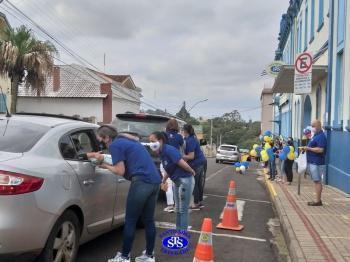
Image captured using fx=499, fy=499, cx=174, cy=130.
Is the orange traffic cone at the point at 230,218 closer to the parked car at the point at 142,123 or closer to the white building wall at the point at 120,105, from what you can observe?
the parked car at the point at 142,123

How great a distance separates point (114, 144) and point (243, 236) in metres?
3.45

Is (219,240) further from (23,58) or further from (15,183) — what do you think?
(23,58)

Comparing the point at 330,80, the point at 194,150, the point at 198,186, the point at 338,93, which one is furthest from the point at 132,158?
the point at 330,80

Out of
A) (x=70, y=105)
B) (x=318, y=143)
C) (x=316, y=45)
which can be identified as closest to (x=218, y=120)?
(x=70, y=105)

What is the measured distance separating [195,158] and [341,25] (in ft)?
22.1

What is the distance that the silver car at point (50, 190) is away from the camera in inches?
174

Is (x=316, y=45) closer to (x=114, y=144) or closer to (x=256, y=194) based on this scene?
(x=256, y=194)

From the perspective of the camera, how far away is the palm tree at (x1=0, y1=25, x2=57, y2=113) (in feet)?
61.4

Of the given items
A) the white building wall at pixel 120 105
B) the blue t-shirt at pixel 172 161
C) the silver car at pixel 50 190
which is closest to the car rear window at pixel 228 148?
the white building wall at pixel 120 105

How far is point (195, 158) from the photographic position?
991 centimetres

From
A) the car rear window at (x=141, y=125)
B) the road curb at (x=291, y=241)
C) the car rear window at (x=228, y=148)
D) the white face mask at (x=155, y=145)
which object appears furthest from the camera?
the car rear window at (x=228, y=148)

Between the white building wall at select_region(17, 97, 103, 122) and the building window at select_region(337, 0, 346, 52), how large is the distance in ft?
93.4

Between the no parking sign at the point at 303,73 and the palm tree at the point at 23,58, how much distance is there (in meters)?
11.0

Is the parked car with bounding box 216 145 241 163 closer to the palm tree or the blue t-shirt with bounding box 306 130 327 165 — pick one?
the palm tree
